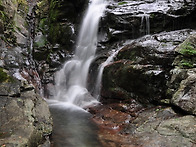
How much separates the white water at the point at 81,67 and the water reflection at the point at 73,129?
118 cm

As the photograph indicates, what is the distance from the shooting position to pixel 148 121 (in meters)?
5.69

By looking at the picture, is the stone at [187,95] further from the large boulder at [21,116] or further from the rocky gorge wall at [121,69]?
the large boulder at [21,116]

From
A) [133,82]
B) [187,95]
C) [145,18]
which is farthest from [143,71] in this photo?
[145,18]

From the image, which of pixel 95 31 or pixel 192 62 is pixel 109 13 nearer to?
pixel 95 31

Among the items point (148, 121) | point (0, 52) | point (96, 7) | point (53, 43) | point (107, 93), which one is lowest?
point (148, 121)

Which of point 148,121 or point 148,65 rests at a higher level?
point 148,65

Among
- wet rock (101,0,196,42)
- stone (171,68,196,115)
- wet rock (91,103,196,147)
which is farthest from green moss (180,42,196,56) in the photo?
wet rock (101,0,196,42)

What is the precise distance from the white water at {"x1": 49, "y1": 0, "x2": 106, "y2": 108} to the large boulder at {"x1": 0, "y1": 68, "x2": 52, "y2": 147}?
3.45m

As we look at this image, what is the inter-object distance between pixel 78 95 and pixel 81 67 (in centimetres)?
225

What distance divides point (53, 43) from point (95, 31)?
345 centimetres

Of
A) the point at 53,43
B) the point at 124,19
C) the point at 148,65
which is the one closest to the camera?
the point at 148,65

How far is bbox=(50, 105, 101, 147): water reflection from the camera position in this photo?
15.8 ft

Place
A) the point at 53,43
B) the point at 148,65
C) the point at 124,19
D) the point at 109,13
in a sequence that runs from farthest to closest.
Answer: the point at 53,43 < the point at 109,13 < the point at 124,19 < the point at 148,65

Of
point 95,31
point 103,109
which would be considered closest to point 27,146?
point 103,109
